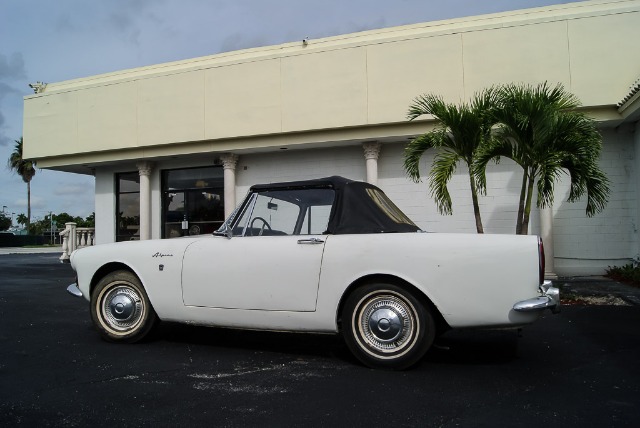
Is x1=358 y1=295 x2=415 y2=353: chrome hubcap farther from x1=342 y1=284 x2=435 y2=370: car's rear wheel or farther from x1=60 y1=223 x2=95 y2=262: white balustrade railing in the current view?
x1=60 y1=223 x2=95 y2=262: white balustrade railing

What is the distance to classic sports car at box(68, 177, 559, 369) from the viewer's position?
374 centimetres

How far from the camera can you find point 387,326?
3.90 meters

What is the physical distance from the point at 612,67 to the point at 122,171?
44.5 ft

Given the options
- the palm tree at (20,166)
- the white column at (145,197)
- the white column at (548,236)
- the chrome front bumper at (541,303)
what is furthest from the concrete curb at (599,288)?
the palm tree at (20,166)

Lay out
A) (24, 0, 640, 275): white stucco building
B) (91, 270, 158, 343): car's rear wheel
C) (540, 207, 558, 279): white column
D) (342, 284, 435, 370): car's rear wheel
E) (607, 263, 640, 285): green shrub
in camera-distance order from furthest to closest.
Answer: (540, 207, 558, 279): white column
(24, 0, 640, 275): white stucco building
(607, 263, 640, 285): green shrub
(91, 270, 158, 343): car's rear wheel
(342, 284, 435, 370): car's rear wheel

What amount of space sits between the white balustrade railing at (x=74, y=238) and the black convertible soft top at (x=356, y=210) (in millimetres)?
14712

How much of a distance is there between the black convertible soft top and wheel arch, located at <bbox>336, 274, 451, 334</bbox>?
0.45 metres

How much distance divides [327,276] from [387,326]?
65 cm

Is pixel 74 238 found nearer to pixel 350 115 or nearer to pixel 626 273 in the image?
pixel 350 115

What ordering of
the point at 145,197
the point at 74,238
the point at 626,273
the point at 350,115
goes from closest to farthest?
the point at 626,273
the point at 350,115
the point at 145,197
the point at 74,238

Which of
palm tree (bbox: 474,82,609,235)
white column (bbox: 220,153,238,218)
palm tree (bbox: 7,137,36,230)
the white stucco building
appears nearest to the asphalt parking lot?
palm tree (bbox: 474,82,609,235)

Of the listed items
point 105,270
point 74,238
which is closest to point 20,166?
point 74,238

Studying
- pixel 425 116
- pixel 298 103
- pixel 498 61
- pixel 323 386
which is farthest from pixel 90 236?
pixel 323 386

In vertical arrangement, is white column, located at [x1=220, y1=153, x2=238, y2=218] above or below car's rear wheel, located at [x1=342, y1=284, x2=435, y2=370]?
above
